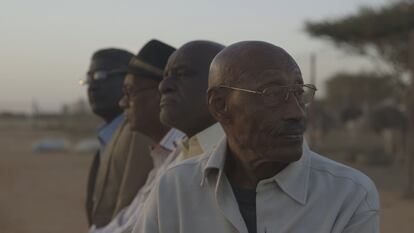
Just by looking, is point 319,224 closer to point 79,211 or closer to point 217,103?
point 217,103

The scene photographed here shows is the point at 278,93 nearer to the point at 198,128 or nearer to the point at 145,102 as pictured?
the point at 198,128

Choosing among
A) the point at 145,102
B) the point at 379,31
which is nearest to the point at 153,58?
the point at 145,102

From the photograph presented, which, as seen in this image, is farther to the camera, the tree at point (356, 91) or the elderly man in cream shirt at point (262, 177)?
the tree at point (356, 91)

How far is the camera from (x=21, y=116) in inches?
2478

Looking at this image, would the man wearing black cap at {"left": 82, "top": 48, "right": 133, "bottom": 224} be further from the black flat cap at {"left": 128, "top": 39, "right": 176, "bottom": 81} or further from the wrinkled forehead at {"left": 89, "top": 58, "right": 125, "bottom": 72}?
the black flat cap at {"left": 128, "top": 39, "right": 176, "bottom": 81}

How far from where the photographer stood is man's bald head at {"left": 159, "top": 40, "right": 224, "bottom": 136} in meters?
3.14

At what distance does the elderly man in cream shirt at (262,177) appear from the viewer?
2.03 meters

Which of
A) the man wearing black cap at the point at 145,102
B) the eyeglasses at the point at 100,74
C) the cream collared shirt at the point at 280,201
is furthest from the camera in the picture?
the eyeglasses at the point at 100,74

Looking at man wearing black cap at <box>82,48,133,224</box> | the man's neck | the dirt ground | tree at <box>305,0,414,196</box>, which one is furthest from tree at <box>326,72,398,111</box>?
the man's neck

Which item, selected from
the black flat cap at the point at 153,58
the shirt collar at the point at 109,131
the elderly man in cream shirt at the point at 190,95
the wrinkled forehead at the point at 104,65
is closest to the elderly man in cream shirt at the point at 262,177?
the elderly man in cream shirt at the point at 190,95

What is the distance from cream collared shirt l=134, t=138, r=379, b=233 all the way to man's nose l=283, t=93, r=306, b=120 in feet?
0.42

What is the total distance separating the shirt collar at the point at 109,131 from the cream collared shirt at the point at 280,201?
277cm

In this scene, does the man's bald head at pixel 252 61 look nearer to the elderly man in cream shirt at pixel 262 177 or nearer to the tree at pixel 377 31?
the elderly man in cream shirt at pixel 262 177

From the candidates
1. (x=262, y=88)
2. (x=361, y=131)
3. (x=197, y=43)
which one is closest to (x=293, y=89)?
(x=262, y=88)
